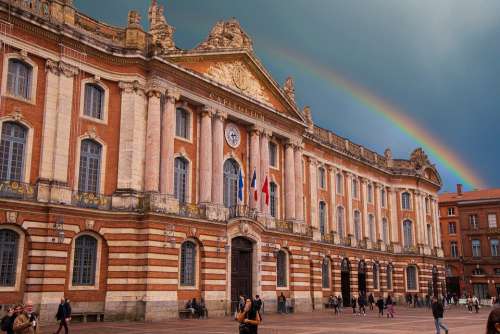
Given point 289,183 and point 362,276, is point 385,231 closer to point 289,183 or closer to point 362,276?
point 362,276

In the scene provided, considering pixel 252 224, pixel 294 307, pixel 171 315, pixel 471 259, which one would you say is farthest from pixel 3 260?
pixel 471 259

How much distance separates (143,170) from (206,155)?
5.09 metres

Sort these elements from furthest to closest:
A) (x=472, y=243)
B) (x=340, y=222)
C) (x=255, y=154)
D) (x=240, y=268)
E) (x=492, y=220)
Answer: (x=472, y=243) < (x=492, y=220) < (x=340, y=222) < (x=255, y=154) < (x=240, y=268)

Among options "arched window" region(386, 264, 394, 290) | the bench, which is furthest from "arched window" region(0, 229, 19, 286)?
"arched window" region(386, 264, 394, 290)

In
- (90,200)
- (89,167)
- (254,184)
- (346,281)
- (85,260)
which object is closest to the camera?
(85,260)

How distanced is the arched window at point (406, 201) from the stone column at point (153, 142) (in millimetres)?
38815

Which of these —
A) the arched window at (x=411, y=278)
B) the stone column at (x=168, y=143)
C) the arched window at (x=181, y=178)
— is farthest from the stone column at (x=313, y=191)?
the stone column at (x=168, y=143)

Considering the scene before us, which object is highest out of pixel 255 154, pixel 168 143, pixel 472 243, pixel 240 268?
pixel 255 154

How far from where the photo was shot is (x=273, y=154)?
144ft

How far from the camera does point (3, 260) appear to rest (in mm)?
26203

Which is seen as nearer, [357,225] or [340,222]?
[340,222]

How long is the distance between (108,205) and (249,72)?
15.6 metres

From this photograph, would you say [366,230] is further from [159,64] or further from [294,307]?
[159,64]

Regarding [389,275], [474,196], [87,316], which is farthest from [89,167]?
[474,196]
